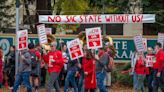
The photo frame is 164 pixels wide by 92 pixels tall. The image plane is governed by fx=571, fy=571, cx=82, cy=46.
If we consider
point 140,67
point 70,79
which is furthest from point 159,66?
point 70,79

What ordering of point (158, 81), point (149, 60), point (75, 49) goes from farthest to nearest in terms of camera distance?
1. point (149, 60)
2. point (158, 81)
3. point (75, 49)

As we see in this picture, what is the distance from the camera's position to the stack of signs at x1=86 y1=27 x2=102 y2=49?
701 inches

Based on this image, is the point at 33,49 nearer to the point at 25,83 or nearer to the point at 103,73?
the point at 25,83

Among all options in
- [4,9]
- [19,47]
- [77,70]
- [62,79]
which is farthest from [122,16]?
[4,9]

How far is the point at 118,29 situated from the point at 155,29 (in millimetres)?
12640

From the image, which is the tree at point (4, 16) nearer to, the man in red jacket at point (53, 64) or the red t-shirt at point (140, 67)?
the man in red jacket at point (53, 64)

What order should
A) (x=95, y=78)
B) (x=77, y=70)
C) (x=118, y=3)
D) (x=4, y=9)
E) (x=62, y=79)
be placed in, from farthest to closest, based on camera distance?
(x=4, y=9), (x=118, y=3), (x=62, y=79), (x=77, y=70), (x=95, y=78)

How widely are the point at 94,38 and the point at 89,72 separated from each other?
1.10 meters

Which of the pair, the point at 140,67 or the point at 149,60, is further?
the point at 149,60

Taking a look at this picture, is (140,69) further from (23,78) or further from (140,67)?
(23,78)

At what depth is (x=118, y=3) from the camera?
27953 mm

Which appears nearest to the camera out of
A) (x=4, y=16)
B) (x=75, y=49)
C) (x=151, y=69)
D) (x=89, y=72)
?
(x=89, y=72)

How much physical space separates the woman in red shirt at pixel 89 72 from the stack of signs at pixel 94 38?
25 centimetres

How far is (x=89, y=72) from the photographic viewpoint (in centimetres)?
1773
